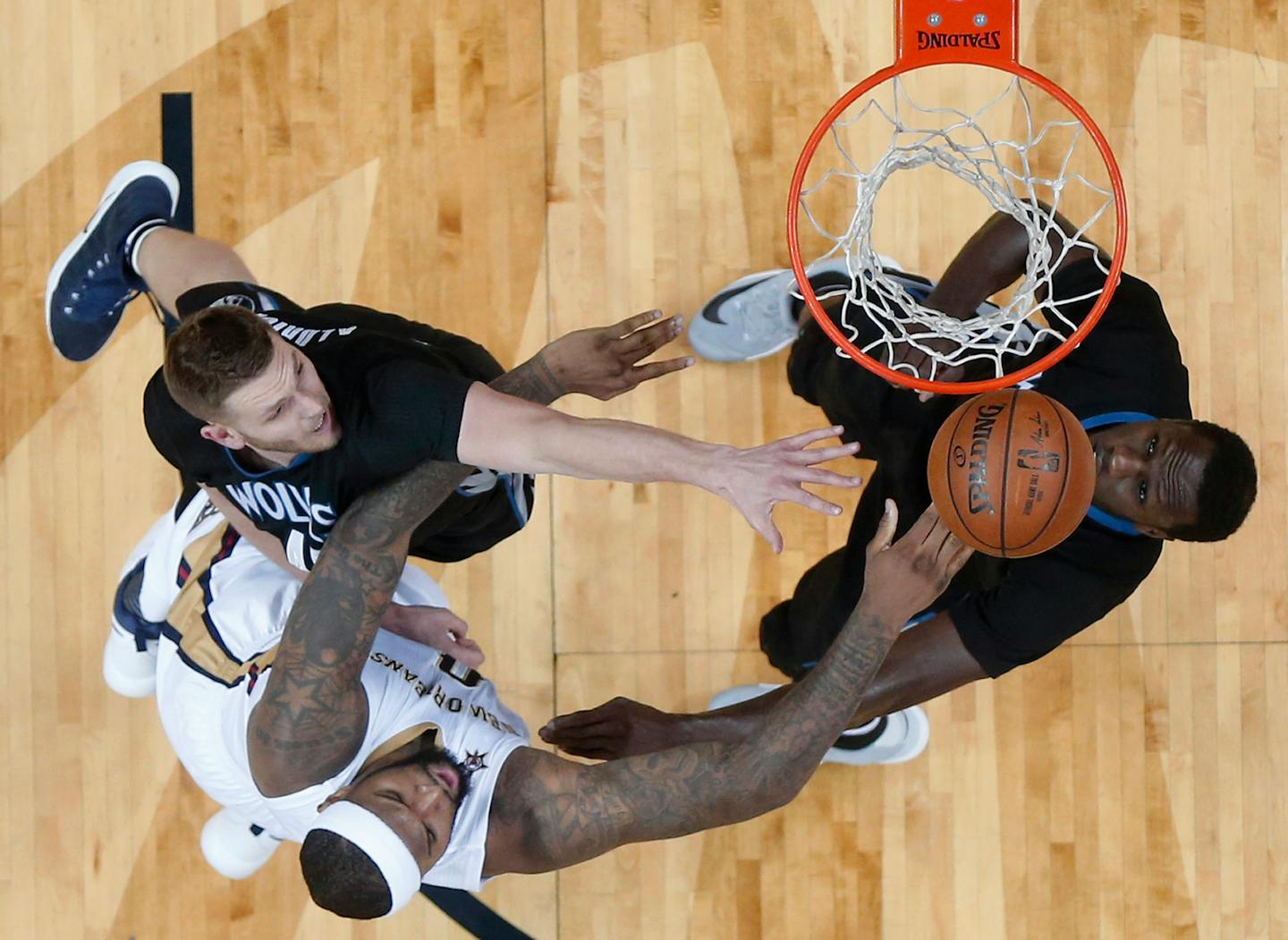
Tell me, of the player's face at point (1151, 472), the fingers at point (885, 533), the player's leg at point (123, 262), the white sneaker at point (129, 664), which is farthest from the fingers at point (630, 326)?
the white sneaker at point (129, 664)

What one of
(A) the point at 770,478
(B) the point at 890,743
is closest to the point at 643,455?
(A) the point at 770,478

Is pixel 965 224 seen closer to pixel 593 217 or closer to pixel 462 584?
pixel 593 217

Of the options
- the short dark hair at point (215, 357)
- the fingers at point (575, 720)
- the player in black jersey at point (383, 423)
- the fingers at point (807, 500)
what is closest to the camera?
the fingers at point (807, 500)

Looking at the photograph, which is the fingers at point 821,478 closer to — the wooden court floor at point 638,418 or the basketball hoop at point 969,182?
the basketball hoop at point 969,182

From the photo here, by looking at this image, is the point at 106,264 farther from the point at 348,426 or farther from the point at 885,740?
the point at 885,740

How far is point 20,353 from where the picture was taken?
391cm

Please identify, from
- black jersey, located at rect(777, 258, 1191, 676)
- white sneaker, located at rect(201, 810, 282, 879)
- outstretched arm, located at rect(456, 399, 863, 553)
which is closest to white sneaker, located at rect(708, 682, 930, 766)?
black jersey, located at rect(777, 258, 1191, 676)

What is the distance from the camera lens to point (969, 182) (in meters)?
3.04

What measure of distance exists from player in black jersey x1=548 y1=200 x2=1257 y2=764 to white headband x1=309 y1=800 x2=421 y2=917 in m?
0.54

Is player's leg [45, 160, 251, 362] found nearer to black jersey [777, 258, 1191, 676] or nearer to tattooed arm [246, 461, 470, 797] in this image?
tattooed arm [246, 461, 470, 797]

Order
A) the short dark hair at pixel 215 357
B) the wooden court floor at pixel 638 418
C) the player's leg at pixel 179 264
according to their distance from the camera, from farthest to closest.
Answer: the wooden court floor at pixel 638 418 → the player's leg at pixel 179 264 → the short dark hair at pixel 215 357

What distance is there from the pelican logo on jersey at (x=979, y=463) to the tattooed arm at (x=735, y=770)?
0.14 m

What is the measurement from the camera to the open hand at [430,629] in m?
2.78

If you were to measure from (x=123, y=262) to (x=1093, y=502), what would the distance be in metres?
2.95
